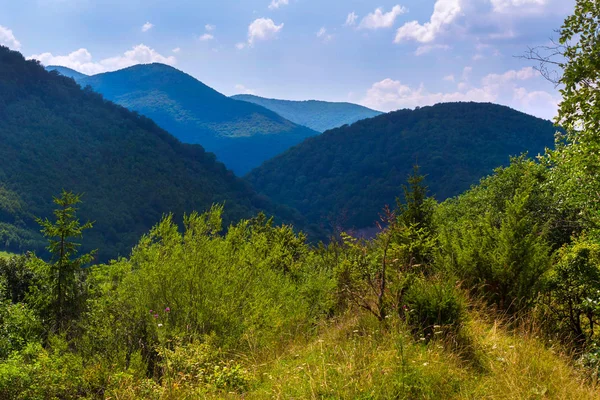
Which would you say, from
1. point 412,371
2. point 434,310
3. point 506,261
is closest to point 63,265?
point 434,310

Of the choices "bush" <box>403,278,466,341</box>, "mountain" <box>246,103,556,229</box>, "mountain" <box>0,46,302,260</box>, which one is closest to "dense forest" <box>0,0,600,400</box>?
"bush" <box>403,278,466,341</box>

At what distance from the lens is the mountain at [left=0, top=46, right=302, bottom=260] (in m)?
86.1

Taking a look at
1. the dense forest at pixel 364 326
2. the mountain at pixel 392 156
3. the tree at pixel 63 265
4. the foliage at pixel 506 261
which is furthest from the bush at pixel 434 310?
the mountain at pixel 392 156

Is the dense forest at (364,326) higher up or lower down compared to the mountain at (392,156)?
lower down

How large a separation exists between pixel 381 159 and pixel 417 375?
5777 inches

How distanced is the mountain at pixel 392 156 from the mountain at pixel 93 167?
3212 centimetres

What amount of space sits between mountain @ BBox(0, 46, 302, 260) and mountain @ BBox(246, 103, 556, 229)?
105 feet

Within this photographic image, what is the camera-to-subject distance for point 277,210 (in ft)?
373

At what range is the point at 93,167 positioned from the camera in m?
106

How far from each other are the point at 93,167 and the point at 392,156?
95.5 metres

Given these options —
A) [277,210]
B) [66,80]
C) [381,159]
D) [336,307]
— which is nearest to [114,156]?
[66,80]

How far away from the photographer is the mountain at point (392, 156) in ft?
405

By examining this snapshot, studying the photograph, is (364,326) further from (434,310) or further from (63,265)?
(63,265)

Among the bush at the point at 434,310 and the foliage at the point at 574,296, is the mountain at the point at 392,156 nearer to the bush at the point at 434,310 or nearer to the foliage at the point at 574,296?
the foliage at the point at 574,296
